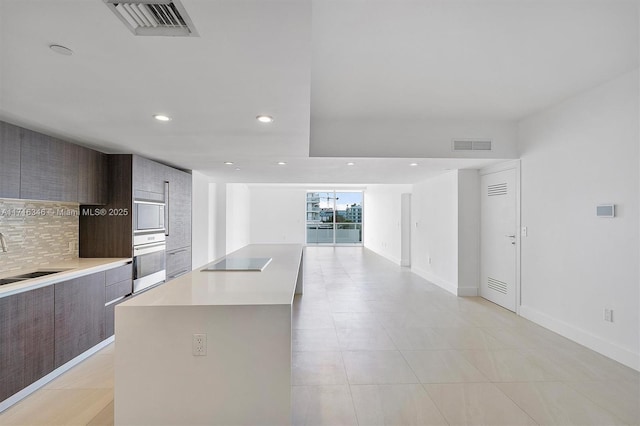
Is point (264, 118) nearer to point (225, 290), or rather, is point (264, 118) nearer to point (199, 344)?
point (225, 290)

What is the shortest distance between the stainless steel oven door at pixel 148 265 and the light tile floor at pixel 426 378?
79cm

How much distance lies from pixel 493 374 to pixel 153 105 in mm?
3435

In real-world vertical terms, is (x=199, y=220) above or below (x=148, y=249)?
above

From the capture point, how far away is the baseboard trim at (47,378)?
220 cm

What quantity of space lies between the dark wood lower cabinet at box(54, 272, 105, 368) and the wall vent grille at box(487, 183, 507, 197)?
5134 mm

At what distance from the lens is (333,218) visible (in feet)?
44.3

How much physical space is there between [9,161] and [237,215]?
750 centimetres

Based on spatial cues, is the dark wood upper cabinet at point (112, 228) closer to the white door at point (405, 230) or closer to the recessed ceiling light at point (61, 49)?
the recessed ceiling light at point (61, 49)

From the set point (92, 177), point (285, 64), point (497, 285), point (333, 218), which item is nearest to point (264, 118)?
point (285, 64)

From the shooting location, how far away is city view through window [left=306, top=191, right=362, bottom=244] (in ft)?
44.0

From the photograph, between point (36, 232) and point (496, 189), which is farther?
point (496, 189)

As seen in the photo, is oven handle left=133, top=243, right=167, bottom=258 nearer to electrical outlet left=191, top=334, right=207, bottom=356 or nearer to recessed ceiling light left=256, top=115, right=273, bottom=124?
recessed ceiling light left=256, top=115, right=273, bottom=124

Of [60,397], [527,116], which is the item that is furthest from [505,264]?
[60,397]

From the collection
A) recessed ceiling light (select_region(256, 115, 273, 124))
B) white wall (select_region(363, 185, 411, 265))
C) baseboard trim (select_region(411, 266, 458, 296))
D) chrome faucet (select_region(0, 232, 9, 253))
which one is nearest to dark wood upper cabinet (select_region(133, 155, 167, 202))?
chrome faucet (select_region(0, 232, 9, 253))
